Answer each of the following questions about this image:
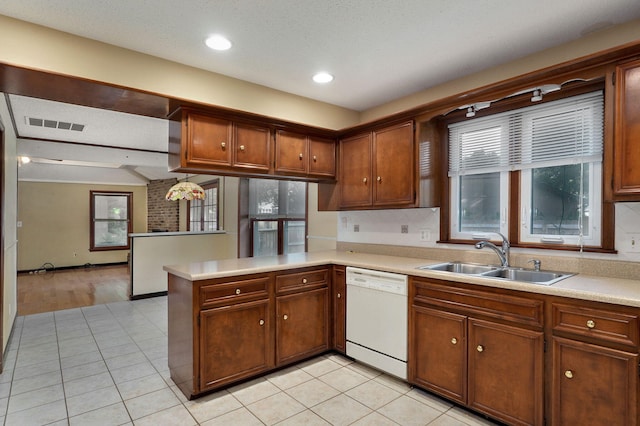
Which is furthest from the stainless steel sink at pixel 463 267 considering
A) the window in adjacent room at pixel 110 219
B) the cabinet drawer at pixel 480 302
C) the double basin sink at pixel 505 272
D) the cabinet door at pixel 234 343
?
the window in adjacent room at pixel 110 219

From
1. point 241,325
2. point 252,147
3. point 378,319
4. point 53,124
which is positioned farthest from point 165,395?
point 53,124

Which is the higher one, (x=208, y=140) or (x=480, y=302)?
(x=208, y=140)

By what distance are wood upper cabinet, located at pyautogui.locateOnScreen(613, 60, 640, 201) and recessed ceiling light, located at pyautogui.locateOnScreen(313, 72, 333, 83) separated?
1.99m

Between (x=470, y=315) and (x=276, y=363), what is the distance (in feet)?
5.31

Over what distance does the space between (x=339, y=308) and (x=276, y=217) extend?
122 inches

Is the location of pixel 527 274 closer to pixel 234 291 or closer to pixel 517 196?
pixel 517 196

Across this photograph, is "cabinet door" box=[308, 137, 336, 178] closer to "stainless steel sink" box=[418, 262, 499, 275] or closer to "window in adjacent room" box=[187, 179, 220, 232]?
"stainless steel sink" box=[418, 262, 499, 275]

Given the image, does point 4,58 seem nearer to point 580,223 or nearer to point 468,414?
point 468,414

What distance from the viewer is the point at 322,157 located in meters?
3.64

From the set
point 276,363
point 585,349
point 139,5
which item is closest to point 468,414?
point 585,349

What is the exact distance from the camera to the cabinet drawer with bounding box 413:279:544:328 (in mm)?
1999

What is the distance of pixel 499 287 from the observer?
6.97 feet

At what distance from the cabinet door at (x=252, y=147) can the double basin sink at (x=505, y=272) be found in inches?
66.0

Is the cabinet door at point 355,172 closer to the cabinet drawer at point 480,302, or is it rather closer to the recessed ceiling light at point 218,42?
the cabinet drawer at point 480,302
